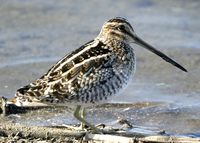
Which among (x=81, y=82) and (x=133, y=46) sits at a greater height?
(x=133, y=46)

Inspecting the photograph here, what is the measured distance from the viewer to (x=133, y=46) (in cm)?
841

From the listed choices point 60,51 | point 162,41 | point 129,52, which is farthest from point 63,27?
point 129,52

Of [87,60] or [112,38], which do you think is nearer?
[87,60]

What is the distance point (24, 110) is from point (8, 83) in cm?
126

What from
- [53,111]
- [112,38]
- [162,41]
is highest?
[162,41]

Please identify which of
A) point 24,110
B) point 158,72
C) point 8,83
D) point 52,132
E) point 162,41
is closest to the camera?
point 52,132

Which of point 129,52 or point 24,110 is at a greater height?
point 129,52

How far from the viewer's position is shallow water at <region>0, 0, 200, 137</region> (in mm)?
5855

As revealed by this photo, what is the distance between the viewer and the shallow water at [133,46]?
586cm

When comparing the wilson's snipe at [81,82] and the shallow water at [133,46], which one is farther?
the shallow water at [133,46]

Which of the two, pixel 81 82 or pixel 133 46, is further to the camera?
pixel 133 46

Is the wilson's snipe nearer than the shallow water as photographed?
Yes

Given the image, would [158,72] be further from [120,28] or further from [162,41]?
[120,28]

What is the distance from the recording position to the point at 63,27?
891 cm
